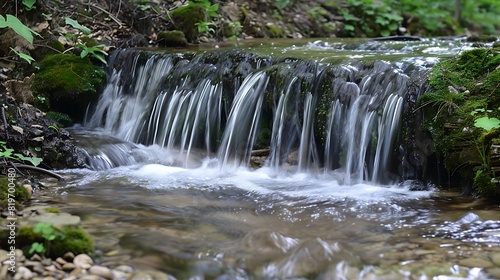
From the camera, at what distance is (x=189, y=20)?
10.0 metres

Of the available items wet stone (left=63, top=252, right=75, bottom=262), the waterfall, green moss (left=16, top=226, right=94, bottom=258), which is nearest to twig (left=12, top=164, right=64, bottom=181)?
the waterfall

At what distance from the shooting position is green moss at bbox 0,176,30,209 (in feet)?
12.1

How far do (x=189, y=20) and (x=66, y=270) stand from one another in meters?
7.79

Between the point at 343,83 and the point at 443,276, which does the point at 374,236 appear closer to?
the point at 443,276

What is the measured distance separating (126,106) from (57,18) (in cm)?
206

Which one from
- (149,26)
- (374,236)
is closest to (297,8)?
(149,26)

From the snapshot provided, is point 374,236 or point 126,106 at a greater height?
point 126,106

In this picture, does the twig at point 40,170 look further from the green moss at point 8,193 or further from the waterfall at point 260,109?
the waterfall at point 260,109

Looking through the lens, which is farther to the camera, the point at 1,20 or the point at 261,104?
the point at 261,104

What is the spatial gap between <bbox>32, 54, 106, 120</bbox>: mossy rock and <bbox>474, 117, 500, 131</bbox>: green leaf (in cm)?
567

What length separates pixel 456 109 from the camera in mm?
4812

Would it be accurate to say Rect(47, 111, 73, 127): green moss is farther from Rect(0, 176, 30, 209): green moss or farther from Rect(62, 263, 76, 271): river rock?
Rect(62, 263, 76, 271): river rock

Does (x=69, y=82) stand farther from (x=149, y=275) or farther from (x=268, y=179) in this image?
(x=149, y=275)

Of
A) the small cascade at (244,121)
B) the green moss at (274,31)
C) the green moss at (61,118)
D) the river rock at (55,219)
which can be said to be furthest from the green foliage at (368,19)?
the river rock at (55,219)
